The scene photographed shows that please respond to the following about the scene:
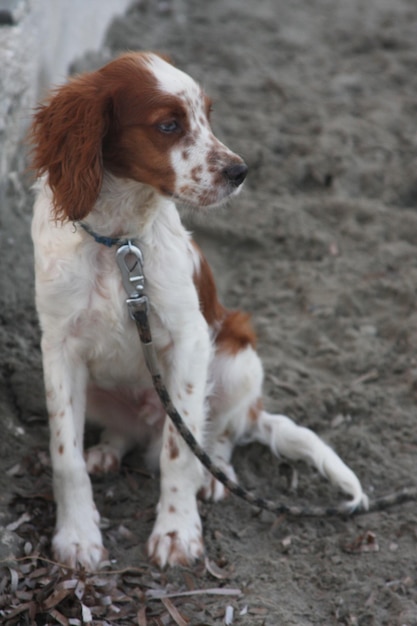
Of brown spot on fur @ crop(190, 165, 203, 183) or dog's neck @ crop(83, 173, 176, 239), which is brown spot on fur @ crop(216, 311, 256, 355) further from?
brown spot on fur @ crop(190, 165, 203, 183)

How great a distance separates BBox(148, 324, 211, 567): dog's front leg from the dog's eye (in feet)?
2.52

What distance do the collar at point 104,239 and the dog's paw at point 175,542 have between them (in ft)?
3.54

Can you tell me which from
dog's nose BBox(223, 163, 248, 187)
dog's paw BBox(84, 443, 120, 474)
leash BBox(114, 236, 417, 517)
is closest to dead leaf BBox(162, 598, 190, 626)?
leash BBox(114, 236, 417, 517)

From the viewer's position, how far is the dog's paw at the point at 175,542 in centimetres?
361

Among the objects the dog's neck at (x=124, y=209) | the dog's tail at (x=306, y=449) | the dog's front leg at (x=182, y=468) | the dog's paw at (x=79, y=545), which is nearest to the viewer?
the dog's neck at (x=124, y=209)

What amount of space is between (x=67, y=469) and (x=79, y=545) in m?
0.28

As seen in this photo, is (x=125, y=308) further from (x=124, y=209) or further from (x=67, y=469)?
(x=67, y=469)

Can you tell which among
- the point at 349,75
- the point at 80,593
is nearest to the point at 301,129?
the point at 349,75

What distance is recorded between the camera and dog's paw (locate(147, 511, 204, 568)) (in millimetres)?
3613

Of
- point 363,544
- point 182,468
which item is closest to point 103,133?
point 182,468

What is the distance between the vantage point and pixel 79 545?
3537 mm

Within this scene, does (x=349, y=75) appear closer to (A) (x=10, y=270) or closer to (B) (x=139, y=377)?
(A) (x=10, y=270)

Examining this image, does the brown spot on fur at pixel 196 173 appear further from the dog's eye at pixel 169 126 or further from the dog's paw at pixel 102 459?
the dog's paw at pixel 102 459

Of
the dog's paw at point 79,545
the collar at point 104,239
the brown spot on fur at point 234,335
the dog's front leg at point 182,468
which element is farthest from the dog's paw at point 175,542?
the collar at point 104,239
